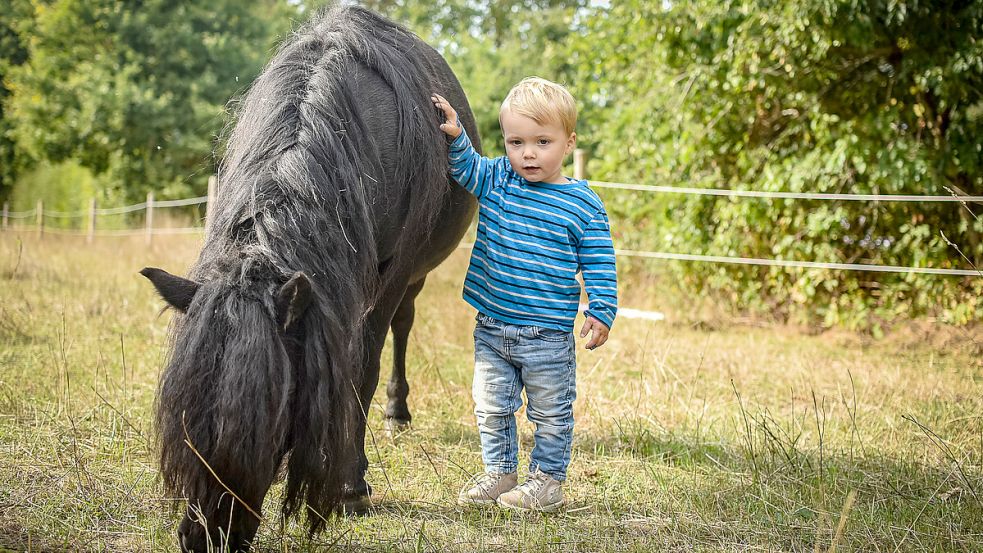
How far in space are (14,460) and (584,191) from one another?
2396 millimetres

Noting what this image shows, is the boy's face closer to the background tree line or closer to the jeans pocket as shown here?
the jeans pocket

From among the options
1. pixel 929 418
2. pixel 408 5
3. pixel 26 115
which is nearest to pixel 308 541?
pixel 929 418

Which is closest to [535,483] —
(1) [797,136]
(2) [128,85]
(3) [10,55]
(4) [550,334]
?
(4) [550,334]

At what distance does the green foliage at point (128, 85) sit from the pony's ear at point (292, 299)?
17819 mm

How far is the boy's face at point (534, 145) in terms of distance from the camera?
276 centimetres

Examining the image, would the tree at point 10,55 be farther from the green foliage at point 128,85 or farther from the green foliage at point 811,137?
the green foliage at point 811,137

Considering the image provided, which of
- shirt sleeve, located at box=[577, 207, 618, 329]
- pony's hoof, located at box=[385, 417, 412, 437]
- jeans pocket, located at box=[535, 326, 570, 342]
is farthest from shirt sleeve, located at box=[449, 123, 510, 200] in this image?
pony's hoof, located at box=[385, 417, 412, 437]

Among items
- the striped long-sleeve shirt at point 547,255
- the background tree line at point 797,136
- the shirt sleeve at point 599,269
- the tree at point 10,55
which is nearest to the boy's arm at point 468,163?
the striped long-sleeve shirt at point 547,255

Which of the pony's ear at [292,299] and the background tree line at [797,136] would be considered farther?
the background tree line at [797,136]

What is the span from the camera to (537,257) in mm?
2791

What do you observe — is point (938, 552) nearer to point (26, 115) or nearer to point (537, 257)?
point (537, 257)

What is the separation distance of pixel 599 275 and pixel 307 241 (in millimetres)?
1128

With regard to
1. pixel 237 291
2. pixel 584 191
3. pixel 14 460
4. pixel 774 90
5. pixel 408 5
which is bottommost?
pixel 14 460

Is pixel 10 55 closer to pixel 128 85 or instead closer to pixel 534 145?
pixel 128 85
